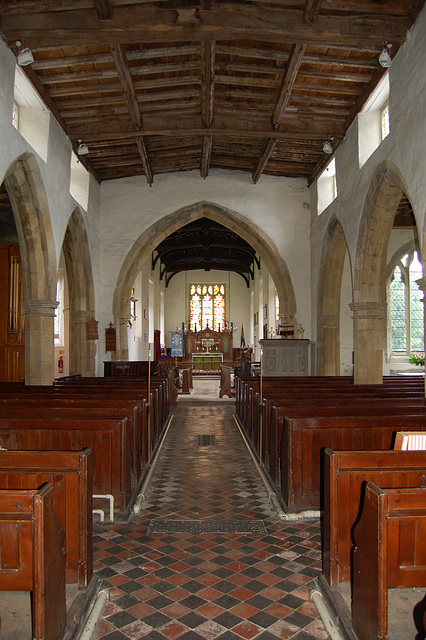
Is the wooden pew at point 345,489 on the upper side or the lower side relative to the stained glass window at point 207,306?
lower

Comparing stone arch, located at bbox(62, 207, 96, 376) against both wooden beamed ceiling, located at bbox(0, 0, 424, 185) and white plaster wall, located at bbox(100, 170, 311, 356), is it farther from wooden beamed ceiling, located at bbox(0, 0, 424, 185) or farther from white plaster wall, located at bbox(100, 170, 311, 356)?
wooden beamed ceiling, located at bbox(0, 0, 424, 185)

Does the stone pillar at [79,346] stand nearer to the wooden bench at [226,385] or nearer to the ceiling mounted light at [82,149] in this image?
the ceiling mounted light at [82,149]

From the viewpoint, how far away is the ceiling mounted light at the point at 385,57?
6727mm

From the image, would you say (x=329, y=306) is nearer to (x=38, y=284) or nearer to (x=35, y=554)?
(x=38, y=284)

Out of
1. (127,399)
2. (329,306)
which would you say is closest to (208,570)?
(127,399)

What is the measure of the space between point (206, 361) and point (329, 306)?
47.3 ft

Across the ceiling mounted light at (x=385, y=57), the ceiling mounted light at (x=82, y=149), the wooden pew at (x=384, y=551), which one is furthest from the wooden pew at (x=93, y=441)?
the ceiling mounted light at (x=82, y=149)

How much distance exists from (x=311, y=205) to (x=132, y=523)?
10.1m

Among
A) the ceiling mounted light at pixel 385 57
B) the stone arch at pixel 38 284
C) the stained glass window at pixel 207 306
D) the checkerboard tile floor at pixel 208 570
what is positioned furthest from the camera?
the stained glass window at pixel 207 306

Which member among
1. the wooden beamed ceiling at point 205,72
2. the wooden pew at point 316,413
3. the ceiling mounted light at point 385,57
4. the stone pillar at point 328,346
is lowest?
the wooden pew at point 316,413

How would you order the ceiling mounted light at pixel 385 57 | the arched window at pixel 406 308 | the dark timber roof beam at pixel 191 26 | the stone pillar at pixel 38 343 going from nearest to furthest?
the dark timber roof beam at pixel 191 26 → the ceiling mounted light at pixel 385 57 → the stone pillar at pixel 38 343 → the arched window at pixel 406 308

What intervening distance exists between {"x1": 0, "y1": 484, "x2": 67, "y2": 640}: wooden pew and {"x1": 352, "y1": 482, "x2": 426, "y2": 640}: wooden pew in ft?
4.65

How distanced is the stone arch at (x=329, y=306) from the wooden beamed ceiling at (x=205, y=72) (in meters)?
2.00

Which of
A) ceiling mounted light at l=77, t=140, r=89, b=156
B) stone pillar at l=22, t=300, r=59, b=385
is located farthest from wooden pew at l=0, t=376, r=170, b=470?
ceiling mounted light at l=77, t=140, r=89, b=156
